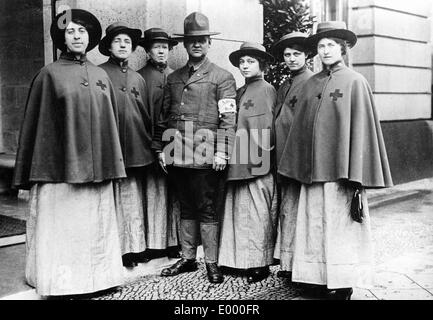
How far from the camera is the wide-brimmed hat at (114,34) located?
5.33 m

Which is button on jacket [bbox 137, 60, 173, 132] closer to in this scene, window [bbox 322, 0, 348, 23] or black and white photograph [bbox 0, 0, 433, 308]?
black and white photograph [bbox 0, 0, 433, 308]

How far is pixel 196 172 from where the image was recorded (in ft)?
17.7

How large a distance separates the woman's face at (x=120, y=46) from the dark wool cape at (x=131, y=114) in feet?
0.28

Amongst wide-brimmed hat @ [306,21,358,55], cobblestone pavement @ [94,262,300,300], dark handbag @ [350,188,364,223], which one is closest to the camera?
dark handbag @ [350,188,364,223]

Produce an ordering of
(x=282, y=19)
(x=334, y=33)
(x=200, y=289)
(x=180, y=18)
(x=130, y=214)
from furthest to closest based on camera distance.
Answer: (x=282, y=19) < (x=180, y=18) < (x=130, y=214) < (x=200, y=289) < (x=334, y=33)

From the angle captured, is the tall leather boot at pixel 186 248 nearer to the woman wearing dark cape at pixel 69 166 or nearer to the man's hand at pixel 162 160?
the man's hand at pixel 162 160

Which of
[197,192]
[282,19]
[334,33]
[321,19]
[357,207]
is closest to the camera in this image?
[357,207]

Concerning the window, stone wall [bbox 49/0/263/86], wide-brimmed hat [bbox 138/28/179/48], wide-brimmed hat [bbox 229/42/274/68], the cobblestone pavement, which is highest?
the window

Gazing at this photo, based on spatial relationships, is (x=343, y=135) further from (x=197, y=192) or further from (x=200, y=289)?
(x=200, y=289)

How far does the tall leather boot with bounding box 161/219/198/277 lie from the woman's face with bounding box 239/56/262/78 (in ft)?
4.84

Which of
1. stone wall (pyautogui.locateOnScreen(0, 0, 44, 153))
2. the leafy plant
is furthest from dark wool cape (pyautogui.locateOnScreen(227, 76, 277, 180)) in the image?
stone wall (pyautogui.locateOnScreen(0, 0, 44, 153))

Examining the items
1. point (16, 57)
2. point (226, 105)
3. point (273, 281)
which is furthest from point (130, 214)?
point (16, 57)

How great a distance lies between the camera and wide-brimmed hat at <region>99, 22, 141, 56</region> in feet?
17.5

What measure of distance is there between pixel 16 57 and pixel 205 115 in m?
4.64
